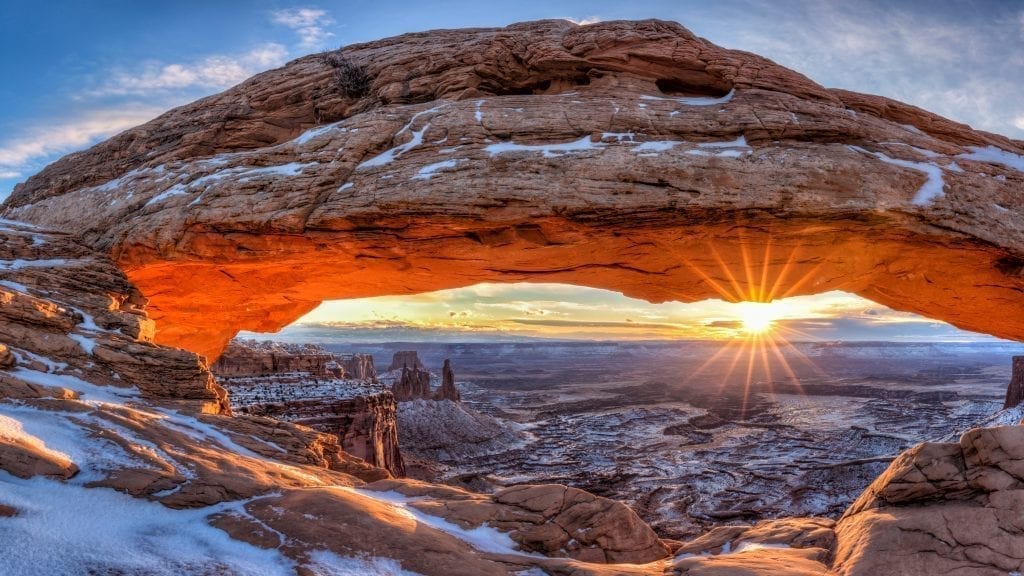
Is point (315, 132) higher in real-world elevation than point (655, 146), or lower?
higher

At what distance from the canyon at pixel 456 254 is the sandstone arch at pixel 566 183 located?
0.08 m

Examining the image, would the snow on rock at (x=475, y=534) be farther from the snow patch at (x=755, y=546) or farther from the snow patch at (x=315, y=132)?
the snow patch at (x=315, y=132)

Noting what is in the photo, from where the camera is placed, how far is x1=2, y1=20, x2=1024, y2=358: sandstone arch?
13.4m

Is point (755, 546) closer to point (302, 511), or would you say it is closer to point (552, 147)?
point (302, 511)

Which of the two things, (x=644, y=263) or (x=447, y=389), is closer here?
(x=644, y=263)

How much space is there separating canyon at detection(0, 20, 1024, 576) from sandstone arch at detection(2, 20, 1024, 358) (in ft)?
0.27

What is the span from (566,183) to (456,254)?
13.2 feet

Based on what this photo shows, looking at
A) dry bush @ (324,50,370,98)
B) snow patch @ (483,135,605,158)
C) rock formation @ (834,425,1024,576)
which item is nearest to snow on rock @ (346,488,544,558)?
rock formation @ (834,425,1024,576)

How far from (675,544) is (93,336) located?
467 inches

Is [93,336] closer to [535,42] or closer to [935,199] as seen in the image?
[535,42]

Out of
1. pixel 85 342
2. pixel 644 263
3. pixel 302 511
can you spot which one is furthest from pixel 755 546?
pixel 85 342

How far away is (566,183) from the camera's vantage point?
535 inches

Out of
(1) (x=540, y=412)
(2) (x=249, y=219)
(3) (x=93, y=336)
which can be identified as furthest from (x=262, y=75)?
(1) (x=540, y=412)

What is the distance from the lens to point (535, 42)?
1736cm
